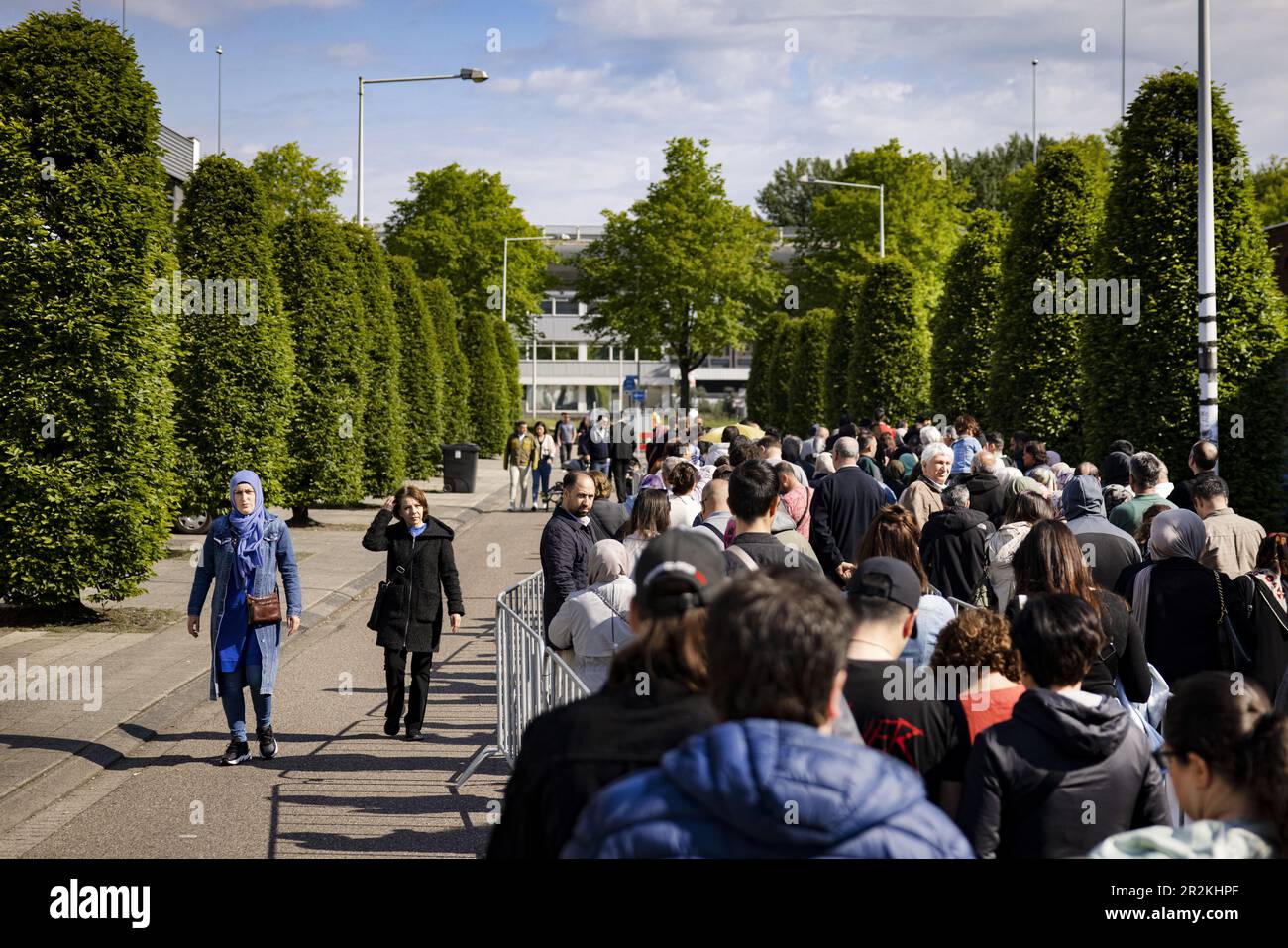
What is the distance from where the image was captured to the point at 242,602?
9086 mm

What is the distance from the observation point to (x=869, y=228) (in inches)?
2438

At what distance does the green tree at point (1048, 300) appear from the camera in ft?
69.1

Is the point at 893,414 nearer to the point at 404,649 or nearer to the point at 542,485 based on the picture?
the point at 542,485

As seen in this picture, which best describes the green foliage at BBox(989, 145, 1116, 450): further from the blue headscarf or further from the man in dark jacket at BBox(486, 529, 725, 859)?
the man in dark jacket at BBox(486, 529, 725, 859)

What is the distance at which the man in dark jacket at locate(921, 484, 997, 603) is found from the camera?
28.7 feet

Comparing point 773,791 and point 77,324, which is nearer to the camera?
point 773,791

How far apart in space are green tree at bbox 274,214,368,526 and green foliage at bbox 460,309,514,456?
25501 mm

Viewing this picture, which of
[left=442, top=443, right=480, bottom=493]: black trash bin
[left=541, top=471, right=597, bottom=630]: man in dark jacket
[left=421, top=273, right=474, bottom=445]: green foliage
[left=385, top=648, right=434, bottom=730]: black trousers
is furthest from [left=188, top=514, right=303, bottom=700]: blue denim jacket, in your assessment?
[left=421, top=273, right=474, bottom=445]: green foliage

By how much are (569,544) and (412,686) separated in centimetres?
189

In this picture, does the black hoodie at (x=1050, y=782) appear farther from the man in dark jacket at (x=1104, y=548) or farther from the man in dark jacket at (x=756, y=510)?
the man in dark jacket at (x=1104, y=548)
